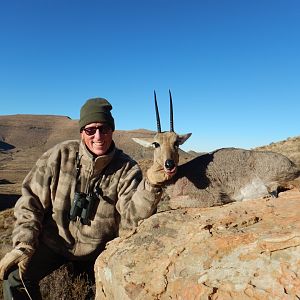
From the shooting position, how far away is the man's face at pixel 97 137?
5.43 metres

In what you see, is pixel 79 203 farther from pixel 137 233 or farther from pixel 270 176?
pixel 270 176

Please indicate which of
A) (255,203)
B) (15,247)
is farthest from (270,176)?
(15,247)

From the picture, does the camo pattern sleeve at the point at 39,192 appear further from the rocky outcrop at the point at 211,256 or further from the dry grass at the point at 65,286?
the dry grass at the point at 65,286

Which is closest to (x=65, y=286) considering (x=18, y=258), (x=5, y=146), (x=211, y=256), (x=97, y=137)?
(x=18, y=258)

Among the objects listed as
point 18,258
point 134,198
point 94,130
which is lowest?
point 18,258

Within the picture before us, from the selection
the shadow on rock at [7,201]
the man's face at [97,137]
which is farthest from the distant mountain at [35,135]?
the man's face at [97,137]

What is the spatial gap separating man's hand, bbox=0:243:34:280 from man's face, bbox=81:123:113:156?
1642 millimetres

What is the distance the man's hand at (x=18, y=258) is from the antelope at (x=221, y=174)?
2.43m

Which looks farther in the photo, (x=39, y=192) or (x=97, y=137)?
(x=39, y=192)

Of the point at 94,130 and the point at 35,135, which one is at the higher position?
the point at 35,135

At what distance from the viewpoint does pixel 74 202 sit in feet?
17.5

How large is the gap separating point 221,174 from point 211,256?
10.6 feet

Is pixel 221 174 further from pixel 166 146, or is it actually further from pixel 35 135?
pixel 35 135

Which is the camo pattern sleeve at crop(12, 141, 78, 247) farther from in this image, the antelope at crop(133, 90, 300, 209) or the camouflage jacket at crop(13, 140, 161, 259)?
the antelope at crop(133, 90, 300, 209)
